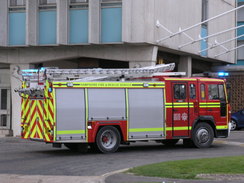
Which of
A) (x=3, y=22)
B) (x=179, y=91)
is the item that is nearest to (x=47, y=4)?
(x=3, y=22)

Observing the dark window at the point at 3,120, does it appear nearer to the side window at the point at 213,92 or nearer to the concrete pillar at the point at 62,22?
the concrete pillar at the point at 62,22

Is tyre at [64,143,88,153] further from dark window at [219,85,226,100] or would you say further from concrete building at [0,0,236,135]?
concrete building at [0,0,236,135]

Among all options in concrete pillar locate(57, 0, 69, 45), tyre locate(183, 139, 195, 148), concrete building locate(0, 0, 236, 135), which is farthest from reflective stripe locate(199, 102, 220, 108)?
concrete pillar locate(57, 0, 69, 45)

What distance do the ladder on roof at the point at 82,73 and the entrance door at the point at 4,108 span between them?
11385 mm

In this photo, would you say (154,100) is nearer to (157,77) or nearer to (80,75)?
(157,77)

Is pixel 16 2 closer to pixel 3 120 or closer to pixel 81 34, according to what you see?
pixel 81 34

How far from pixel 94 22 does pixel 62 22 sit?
1.50 meters

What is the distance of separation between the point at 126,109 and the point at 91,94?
129cm

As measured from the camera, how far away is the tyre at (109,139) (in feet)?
53.1

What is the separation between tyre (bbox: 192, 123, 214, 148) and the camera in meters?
18.0

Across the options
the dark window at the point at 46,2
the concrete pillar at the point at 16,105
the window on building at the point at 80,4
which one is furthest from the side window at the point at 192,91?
the concrete pillar at the point at 16,105

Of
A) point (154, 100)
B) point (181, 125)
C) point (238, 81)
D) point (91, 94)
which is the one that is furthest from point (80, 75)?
point (238, 81)

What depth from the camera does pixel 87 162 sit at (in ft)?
46.6

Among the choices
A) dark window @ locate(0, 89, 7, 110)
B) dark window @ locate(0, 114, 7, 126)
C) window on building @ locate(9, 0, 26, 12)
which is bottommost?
dark window @ locate(0, 114, 7, 126)
